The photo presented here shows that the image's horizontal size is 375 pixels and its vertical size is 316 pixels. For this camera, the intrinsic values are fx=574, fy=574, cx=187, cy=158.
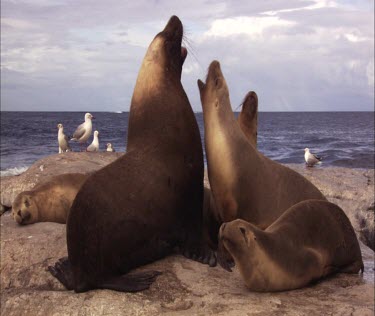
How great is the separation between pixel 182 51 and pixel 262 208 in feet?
5.39

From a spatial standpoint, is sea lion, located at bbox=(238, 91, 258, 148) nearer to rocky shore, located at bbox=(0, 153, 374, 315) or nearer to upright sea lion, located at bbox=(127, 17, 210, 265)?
upright sea lion, located at bbox=(127, 17, 210, 265)

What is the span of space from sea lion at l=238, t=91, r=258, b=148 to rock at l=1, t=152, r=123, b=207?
4012mm

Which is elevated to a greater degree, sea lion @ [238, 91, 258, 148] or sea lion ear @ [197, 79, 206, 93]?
sea lion ear @ [197, 79, 206, 93]

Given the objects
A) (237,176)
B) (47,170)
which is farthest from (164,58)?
(47,170)

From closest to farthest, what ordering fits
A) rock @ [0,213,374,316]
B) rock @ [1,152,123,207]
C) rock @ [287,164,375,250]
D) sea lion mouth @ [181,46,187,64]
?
rock @ [0,213,374,316], sea lion mouth @ [181,46,187,64], rock @ [287,164,375,250], rock @ [1,152,123,207]

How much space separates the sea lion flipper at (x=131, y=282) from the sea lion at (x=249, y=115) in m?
1.91

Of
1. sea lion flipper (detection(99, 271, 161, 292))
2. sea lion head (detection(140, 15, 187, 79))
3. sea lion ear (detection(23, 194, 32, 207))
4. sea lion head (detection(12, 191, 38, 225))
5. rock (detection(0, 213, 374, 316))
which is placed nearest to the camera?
rock (detection(0, 213, 374, 316))

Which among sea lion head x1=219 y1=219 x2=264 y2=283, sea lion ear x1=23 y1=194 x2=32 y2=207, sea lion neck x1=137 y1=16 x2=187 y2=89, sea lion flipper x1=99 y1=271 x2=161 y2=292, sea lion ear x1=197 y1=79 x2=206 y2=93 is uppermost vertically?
sea lion neck x1=137 y1=16 x2=187 y2=89

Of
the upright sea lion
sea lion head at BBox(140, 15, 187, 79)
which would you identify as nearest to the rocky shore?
the upright sea lion

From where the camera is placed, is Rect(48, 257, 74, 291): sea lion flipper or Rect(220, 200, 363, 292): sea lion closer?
Rect(220, 200, 363, 292): sea lion

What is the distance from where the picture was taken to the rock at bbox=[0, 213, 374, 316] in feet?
11.5

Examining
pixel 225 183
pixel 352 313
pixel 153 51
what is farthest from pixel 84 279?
pixel 153 51

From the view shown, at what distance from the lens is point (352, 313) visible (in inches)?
136

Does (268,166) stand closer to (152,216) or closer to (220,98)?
(220,98)
